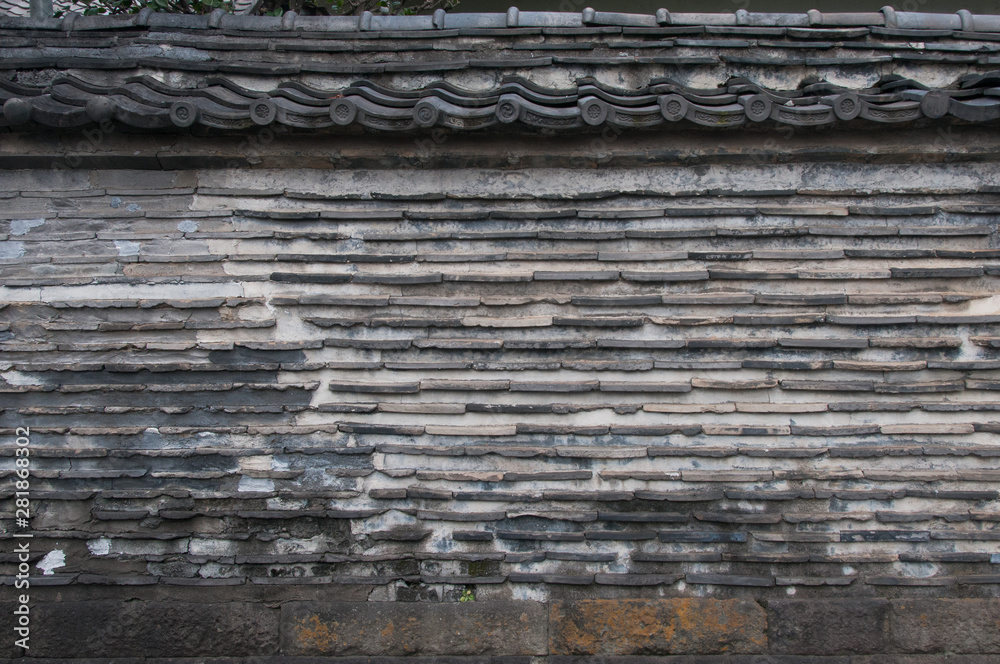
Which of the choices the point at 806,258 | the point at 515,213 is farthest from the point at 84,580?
the point at 806,258

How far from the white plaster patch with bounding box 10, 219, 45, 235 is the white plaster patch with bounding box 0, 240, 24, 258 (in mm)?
67

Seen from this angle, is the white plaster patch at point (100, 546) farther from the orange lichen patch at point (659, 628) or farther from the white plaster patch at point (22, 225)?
the orange lichen patch at point (659, 628)

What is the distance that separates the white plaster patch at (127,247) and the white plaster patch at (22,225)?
0.48 meters

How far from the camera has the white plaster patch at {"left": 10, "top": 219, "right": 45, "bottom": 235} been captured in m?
3.65

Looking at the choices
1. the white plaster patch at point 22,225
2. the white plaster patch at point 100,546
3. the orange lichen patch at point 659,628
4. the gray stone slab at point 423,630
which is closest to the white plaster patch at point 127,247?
the white plaster patch at point 22,225

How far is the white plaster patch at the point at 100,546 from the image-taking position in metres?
3.40

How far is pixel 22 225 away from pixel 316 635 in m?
2.88

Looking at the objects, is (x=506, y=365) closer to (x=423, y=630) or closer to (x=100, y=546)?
(x=423, y=630)

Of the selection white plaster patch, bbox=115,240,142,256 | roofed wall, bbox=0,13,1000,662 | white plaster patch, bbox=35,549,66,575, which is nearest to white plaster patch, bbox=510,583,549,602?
roofed wall, bbox=0,13,1000,662

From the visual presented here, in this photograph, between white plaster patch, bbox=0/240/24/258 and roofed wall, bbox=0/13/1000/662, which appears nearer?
roofed wall, bbox=0/13/1000/662

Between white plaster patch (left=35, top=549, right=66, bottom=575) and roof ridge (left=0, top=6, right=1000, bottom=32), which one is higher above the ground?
roof ridge (left=0, top=6, right=1000, bottom=32)

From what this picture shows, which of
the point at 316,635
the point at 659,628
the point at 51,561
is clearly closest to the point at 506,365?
the point at 659,628

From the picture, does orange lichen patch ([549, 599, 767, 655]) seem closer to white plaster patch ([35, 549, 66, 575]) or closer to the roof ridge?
white plaster patch ([35, 549, 66, 575])

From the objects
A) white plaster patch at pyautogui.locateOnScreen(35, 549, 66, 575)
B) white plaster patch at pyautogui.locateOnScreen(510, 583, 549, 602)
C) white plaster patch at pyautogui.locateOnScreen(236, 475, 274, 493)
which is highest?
white plaster patch at pyautogui.locateOnScreen(236, 475, 274, 493)
